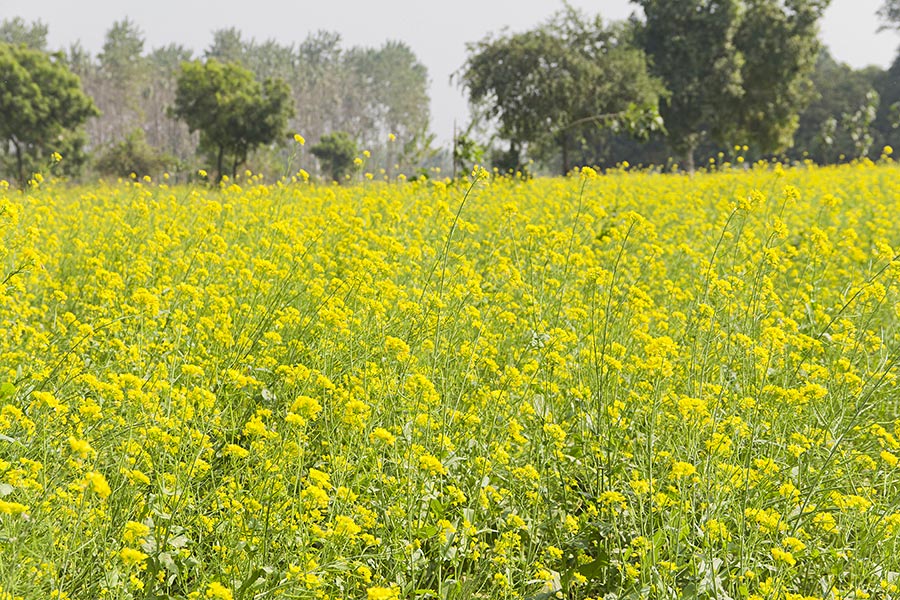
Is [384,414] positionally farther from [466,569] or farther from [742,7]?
[742,7]

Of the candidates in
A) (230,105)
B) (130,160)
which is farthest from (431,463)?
(130,160)

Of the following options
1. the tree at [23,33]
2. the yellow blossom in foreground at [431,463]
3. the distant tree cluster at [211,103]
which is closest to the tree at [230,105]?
the distant tree cluster at [211,103]

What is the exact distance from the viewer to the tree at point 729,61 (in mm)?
23000

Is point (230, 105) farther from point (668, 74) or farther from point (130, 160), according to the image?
point (668, 74)

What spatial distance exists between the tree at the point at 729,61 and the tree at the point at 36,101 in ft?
65.8

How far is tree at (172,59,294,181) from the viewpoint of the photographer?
78.6 feet

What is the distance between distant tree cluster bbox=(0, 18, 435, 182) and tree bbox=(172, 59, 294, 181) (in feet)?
0.13

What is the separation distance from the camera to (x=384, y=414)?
2832 mm

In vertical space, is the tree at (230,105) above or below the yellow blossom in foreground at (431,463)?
above

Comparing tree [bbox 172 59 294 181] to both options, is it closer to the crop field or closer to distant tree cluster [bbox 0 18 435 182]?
distant tree cluster [bbox 0 18 435 182]

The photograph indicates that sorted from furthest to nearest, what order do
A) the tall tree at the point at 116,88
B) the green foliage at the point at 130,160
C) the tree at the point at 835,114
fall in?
1. the tall tree at the point at 116,88
2. the tree at the point at 835,114
3. the green foliage at the point at 130,160

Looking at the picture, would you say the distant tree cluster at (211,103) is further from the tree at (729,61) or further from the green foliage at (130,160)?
the tree at (729,61)

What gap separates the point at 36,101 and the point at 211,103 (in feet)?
19.6

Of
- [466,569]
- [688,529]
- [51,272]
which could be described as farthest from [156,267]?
[688,529]
